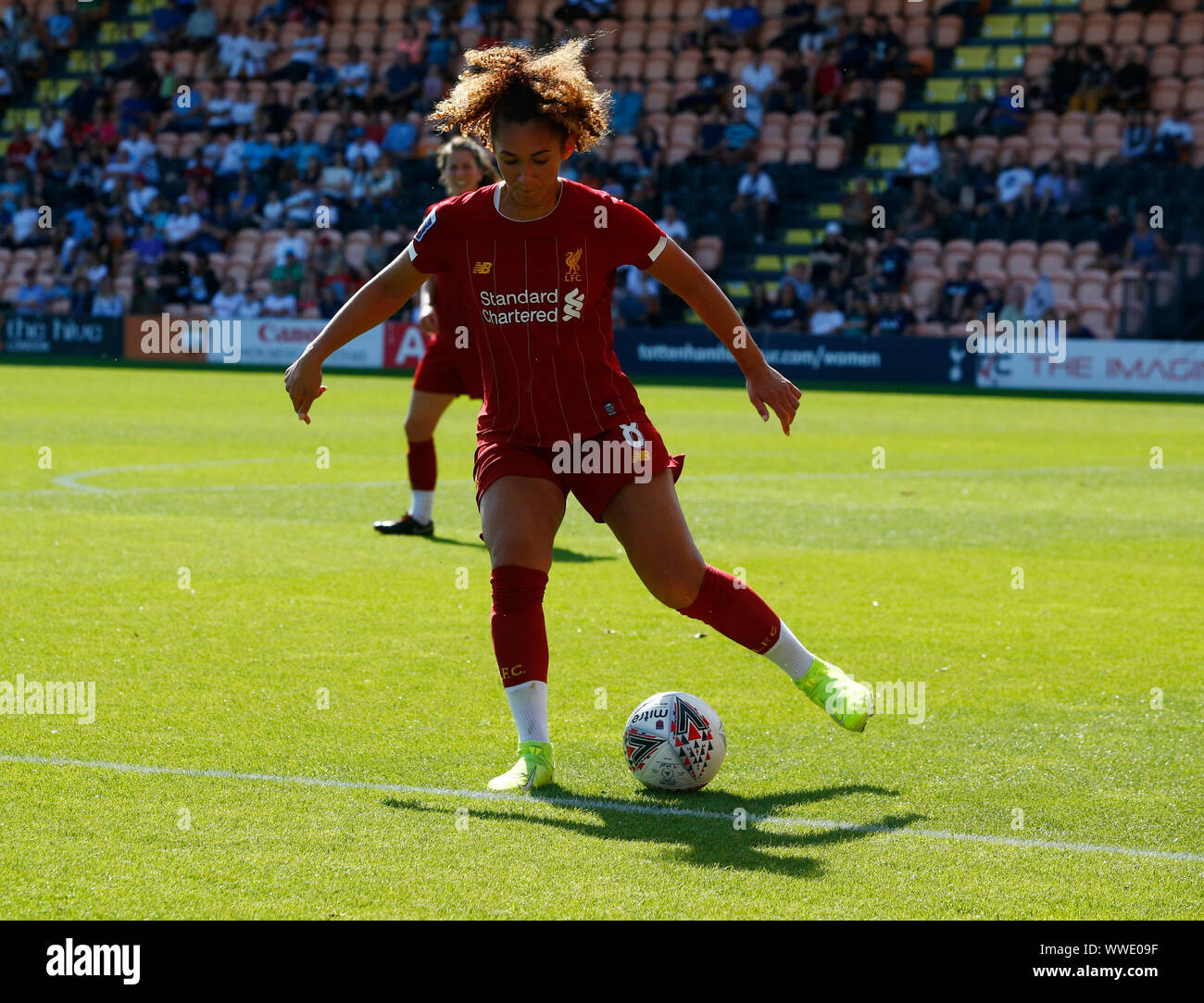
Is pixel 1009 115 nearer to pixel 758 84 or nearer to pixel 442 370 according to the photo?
pixel 758 84

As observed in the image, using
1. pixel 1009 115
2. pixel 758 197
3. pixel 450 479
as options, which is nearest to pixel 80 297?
pixel 758 197

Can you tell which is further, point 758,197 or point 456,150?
point 758,197

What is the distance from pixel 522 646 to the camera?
5.21 m

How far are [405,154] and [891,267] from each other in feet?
35.9

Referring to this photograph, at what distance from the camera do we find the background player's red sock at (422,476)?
10.7 meters

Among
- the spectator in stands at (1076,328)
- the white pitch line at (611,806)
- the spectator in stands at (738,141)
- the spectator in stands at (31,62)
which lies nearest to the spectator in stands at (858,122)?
the spectator in stands at (738,141)

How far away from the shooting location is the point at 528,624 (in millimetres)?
5211

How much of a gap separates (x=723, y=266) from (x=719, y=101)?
150 inches

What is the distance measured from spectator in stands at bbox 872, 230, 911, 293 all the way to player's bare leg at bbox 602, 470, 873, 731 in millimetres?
23450

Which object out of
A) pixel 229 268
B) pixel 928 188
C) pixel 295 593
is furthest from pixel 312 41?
pixel 295 593

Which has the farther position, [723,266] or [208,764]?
[723,266]
